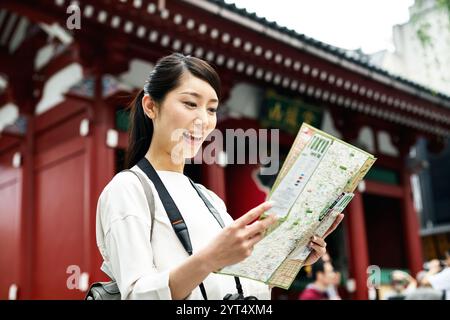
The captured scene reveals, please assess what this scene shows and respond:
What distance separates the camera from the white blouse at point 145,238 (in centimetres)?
141

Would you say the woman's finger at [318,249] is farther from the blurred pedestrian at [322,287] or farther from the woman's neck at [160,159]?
the blurred pedestrian at [322,287]

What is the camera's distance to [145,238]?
1460 millimetres

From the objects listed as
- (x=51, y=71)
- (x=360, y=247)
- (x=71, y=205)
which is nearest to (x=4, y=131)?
(x=51, y=71)

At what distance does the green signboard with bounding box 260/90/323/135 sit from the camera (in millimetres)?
7781

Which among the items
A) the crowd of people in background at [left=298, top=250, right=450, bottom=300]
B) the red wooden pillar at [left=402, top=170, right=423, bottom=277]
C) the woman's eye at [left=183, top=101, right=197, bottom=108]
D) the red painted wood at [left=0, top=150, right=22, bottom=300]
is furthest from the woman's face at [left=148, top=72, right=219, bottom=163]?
the red wooden pillar at [left=402, top=170, right=423, bottom=277]

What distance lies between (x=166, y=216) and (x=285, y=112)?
21.7 feet

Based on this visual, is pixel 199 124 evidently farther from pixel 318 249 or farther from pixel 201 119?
pixel 318 249

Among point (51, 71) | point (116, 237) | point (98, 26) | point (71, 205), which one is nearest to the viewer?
point (116, 237)

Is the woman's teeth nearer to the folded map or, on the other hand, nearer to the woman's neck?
the woman's neck

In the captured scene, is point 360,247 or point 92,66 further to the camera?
point 360,247

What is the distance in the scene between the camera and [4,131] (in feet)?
23.2

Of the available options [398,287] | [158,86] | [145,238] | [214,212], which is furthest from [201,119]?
[398,287]
